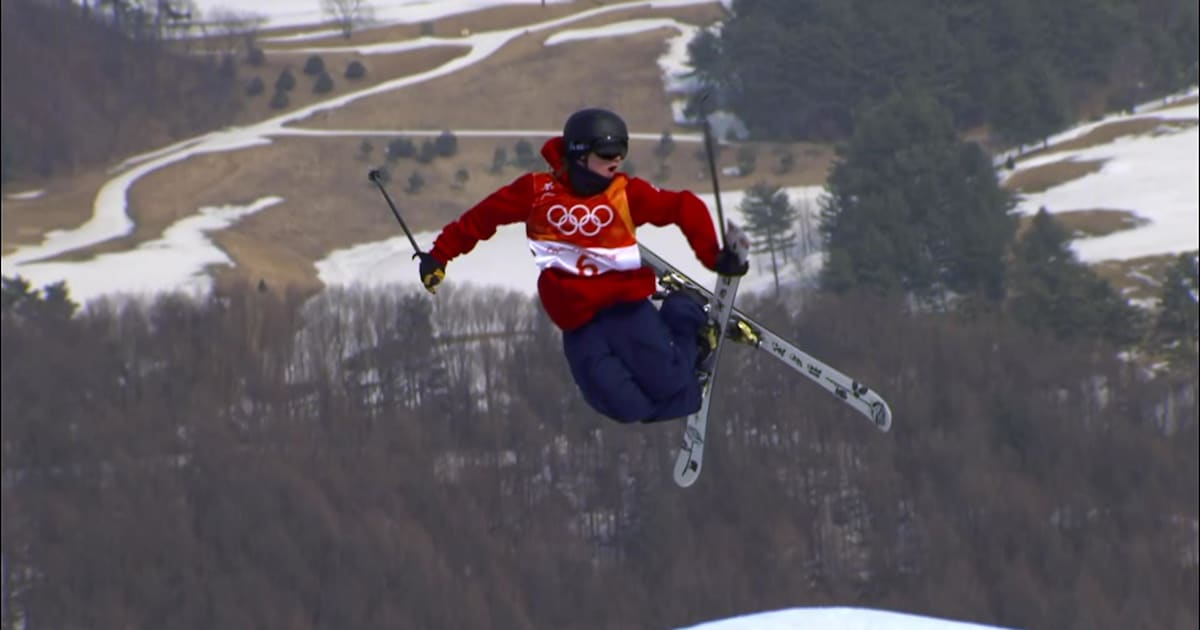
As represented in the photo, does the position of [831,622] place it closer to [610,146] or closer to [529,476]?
[610,146]

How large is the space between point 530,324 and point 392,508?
8.29 meters

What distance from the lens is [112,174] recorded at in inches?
4326

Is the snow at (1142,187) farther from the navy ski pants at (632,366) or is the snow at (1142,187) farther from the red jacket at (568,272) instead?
the red jacket at (568,272)

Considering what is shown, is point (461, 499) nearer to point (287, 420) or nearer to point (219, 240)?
point (287, 420)

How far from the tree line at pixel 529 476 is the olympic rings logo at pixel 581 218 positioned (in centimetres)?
6393

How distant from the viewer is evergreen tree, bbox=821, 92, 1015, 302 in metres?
92.8

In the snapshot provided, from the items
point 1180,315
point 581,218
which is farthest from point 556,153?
point 1180,315

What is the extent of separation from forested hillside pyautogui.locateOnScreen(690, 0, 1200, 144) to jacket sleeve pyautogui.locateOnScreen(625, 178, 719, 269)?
86778mm

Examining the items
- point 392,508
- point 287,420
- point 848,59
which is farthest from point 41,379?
point 848,59

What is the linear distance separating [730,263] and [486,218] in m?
1.38

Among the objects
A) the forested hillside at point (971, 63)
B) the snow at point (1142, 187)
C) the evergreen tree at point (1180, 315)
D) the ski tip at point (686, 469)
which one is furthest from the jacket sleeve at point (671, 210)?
the forested hillside at point (971, 63)

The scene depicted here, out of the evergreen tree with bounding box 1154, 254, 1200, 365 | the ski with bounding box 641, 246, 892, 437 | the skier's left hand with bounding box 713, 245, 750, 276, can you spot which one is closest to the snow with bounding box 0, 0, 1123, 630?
the evergreen tree with bounding box 1154, 254, 1200, 365

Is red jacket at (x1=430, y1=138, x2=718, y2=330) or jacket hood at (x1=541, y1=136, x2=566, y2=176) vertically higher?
jacket hood at (x1=541, y1=136, x2=566, y2=176)

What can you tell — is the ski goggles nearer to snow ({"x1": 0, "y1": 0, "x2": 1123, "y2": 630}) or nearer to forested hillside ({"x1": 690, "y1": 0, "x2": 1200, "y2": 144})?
snow ({"x1": 0, "y1": 0, "x2": 1123, "y2": 630})
